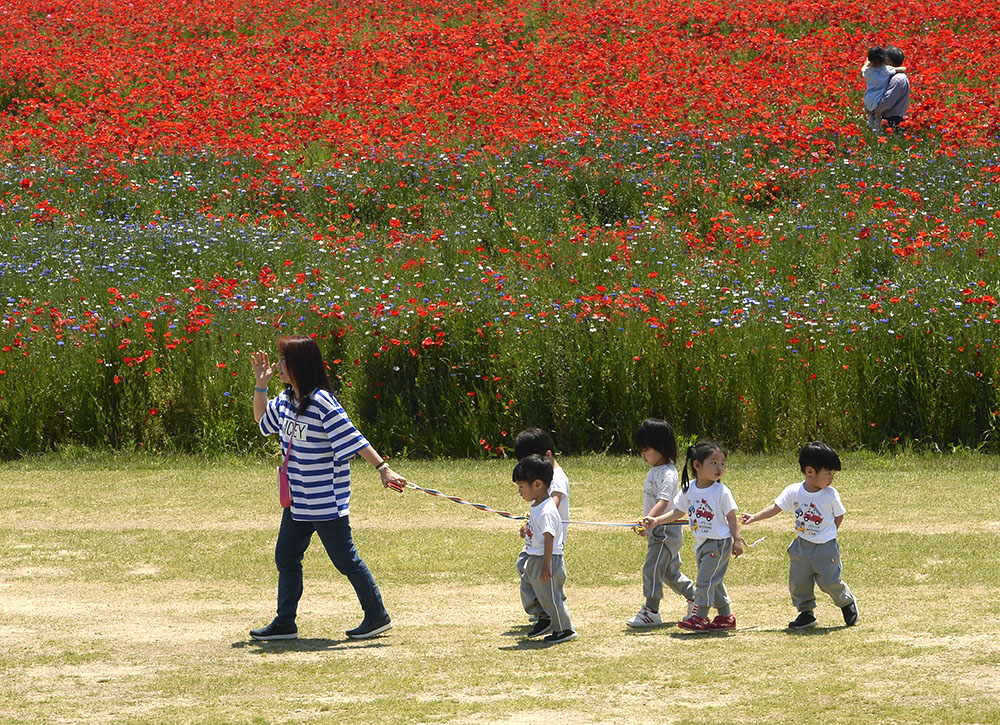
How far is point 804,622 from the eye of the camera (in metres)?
7.48

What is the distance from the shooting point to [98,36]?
94.2 ft

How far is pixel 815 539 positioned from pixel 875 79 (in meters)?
14.6

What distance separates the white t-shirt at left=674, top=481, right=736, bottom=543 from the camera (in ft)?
24.4

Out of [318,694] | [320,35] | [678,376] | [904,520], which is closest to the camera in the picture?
[318,694]

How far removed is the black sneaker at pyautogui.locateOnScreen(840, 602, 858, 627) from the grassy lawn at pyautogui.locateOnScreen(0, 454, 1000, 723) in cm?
15

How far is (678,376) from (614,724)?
8477 millimetres

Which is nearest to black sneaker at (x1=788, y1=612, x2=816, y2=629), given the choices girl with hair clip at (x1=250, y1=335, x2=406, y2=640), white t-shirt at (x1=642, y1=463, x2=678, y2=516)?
white t-shirt at (x1=642, y1=463, x2=678, y2=516)

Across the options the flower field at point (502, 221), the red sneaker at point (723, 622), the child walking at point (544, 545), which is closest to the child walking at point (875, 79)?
the flower field at point (502, 221)

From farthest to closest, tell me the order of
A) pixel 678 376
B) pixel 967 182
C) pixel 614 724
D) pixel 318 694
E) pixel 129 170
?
pixel 129 170, pixel 967 182, pixel 678 376, pixel 318 694, pixel 614 724

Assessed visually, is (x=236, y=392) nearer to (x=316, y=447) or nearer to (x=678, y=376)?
(x=678, y=376)

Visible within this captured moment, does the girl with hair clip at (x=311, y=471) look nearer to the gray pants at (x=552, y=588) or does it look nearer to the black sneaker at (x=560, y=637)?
the gray pants at (x=552, y=588)

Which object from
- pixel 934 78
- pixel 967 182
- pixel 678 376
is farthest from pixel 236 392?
pixel 934 78

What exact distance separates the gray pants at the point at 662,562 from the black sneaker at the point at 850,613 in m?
0.83

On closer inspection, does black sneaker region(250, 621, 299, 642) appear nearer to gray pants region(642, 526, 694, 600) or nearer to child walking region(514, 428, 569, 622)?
child walking region(514, 428, 569, 622)
